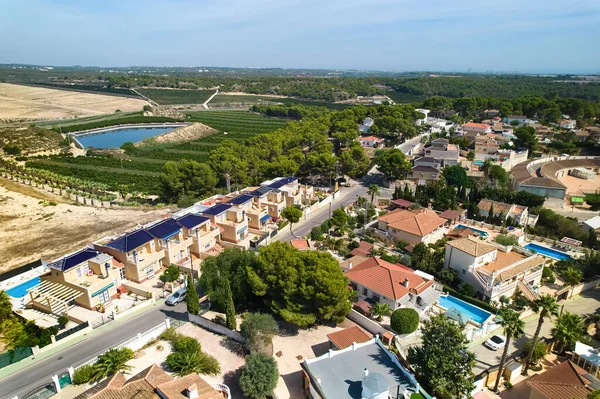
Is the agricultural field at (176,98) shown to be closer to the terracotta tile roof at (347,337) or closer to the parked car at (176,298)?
the parked car at (176,298)

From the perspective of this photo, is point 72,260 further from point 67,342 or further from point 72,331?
point 67,342

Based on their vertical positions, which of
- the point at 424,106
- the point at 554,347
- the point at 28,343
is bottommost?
the point at 554,347

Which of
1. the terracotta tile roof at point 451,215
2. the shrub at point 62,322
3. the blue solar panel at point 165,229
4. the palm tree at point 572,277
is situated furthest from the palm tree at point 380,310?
the shrub at point 62,322

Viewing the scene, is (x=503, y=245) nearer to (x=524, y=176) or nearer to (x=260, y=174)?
(x=524, y=176)

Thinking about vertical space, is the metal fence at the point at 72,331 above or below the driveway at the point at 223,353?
above

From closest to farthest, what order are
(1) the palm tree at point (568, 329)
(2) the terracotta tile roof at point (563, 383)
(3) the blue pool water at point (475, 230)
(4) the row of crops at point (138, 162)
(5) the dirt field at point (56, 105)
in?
1. (2) the terracotta tile roof at point (563, 383)
2. (1) the palm tree at point (568, 329)
3. (3) the blue pool water at point (475, 230)
4. (4) the row of crops at point (138, 162)
5. (5) the dirt field at point (56, 105)

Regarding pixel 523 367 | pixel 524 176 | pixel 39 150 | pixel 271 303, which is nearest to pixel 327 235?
pixel 271 303
